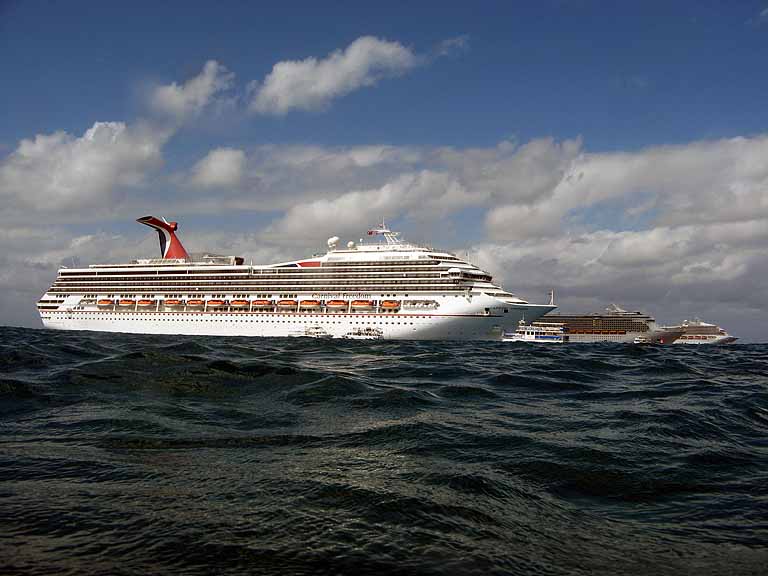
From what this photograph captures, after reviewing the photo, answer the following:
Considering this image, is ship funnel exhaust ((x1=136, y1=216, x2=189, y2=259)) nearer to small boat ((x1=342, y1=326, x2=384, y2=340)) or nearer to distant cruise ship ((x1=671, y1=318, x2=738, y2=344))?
small boat ((x1=342, y1=326, x2=384, y2=340))

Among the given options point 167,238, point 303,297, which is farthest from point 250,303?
point 167,238

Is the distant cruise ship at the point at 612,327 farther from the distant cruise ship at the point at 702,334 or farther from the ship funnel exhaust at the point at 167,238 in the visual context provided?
the ship funnel exhaust at the point at 167,238

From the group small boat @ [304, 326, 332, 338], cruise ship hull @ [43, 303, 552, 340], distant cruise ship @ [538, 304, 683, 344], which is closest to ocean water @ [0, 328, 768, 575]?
cruise ship hull @ [43, 303, 552, 340]

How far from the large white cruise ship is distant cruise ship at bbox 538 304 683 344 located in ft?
163

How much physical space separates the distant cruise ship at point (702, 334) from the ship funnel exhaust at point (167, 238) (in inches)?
4279

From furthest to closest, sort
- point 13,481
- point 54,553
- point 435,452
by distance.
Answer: point 435,452, point 13,481, point 54,553

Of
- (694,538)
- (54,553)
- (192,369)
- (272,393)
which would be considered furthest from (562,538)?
(192,369)

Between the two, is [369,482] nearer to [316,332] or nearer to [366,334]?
[366,334]

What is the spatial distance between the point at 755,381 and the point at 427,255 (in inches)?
1941

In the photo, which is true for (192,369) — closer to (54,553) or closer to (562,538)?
(54,553)

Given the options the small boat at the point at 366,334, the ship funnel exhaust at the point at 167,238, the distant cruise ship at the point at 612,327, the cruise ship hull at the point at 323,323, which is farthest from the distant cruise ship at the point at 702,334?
the ship funnel exhaust at the point at 167,238

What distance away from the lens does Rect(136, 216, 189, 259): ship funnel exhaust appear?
87625 millimetres

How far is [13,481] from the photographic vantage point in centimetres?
519

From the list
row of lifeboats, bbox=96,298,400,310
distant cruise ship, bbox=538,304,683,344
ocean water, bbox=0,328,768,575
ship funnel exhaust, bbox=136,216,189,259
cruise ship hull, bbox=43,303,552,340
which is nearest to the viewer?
ocean water, bbox=0,328,768,575
